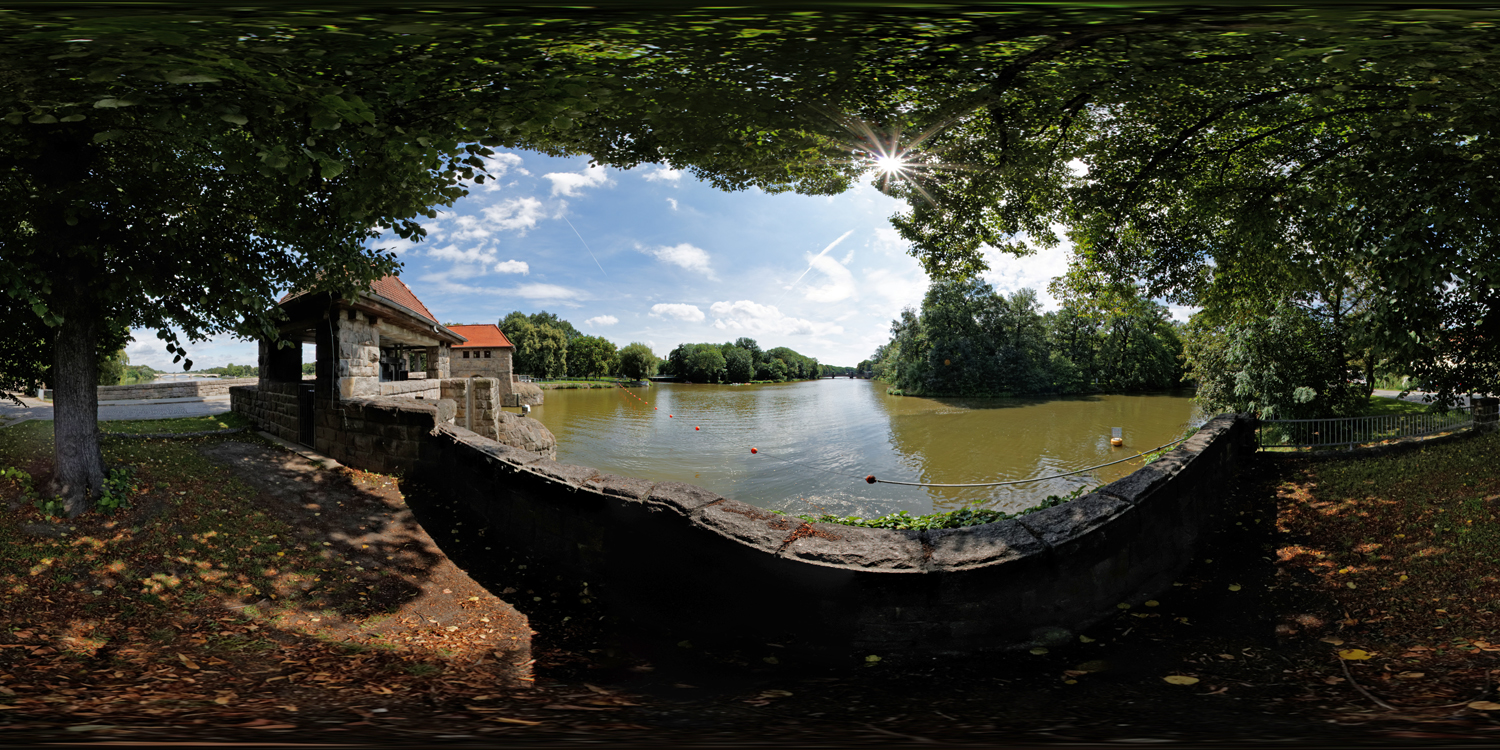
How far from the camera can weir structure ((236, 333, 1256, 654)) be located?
2.42 metres

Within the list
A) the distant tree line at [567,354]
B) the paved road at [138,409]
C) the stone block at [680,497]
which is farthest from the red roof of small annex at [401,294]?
the distant tree line at [567,354]

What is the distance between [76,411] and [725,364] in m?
38.3

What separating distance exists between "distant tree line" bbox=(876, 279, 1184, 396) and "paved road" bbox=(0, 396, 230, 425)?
30.5 meters

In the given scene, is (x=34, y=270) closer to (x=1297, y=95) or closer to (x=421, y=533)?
(x=421, y=533)

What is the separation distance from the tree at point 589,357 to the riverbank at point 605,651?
105ft

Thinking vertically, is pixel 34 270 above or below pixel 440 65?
below

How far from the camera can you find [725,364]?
42.0 meters

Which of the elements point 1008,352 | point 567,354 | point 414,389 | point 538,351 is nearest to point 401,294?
A: point 414,389

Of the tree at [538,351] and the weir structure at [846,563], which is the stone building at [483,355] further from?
the weir structure at [846,563]

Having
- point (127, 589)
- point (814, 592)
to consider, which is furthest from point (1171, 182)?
point (127, 589)

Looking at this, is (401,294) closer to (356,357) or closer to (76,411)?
(356,357)

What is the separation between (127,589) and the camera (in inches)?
114

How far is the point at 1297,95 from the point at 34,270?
349 inches

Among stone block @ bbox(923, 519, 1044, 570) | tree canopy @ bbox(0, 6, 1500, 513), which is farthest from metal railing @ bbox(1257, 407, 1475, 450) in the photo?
stone block @ bbox(923, 519, 1044, 570)
